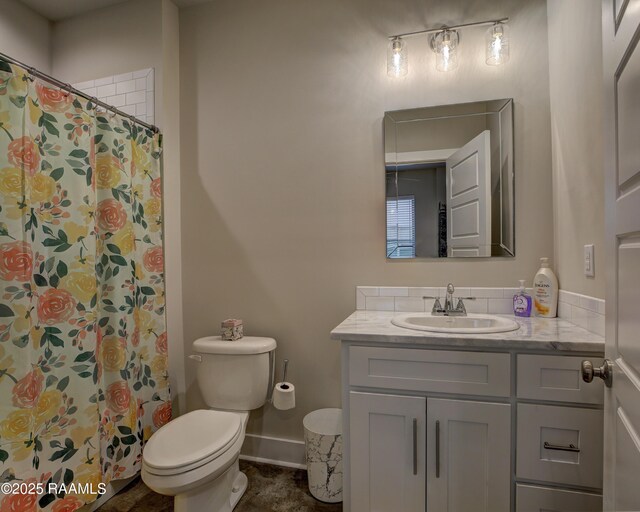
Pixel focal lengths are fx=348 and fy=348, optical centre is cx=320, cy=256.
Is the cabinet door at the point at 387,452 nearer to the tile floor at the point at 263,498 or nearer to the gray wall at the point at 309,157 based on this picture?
the tile floor at the point at 263,498

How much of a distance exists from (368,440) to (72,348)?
50.7 inches

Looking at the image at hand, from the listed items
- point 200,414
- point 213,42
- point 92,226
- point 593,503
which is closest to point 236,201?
point 92,226

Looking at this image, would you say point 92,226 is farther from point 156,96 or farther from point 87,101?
point 156,96

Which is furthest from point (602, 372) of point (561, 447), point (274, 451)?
point (274, 451)

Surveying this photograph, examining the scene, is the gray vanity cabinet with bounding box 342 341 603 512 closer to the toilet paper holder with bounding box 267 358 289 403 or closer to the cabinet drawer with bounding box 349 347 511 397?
the cabinet drawer with bounding box 349 347 511 397

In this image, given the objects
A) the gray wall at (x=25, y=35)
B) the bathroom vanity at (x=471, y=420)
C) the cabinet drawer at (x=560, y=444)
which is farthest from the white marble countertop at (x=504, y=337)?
the gray wall at (x=25, y=35)

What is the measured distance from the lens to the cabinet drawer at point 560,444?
3.77 feet

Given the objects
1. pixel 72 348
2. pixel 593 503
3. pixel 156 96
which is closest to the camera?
pixel 593 503

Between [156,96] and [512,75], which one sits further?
[156,96]

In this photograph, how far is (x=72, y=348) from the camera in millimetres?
1479

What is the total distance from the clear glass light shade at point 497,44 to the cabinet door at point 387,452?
63.4 inches

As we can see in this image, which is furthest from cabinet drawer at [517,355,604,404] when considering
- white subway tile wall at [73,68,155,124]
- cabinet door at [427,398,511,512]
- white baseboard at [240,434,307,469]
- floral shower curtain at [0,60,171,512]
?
white subway tile wall at [73,68,155,124]

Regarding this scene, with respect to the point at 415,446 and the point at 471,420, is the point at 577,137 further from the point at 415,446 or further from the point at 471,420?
the point at 415,446

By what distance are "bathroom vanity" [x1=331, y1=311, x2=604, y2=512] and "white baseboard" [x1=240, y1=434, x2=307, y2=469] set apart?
0.65 meters
